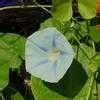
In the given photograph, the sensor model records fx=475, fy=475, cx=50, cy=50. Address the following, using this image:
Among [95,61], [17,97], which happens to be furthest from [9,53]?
[95,61]

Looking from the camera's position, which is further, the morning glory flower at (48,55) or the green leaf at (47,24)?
the green leaf at (47,24)

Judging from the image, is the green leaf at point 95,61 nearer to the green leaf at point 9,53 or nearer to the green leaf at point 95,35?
the green leaf at point 95,35

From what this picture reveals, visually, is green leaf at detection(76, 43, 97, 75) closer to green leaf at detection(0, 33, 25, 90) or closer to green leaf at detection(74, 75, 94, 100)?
green leaf at detection(74, 75, 94, 100)

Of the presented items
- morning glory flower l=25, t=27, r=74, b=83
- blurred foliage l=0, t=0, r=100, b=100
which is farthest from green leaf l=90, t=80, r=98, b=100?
morning glory flower l=25, t=27, r=74, b=83

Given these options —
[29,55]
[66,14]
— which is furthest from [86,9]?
[29,55]

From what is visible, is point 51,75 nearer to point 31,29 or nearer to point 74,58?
point 74,58

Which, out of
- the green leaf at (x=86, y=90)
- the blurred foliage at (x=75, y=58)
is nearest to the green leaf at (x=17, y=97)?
the blurred foliage at (x=75, y=58)
